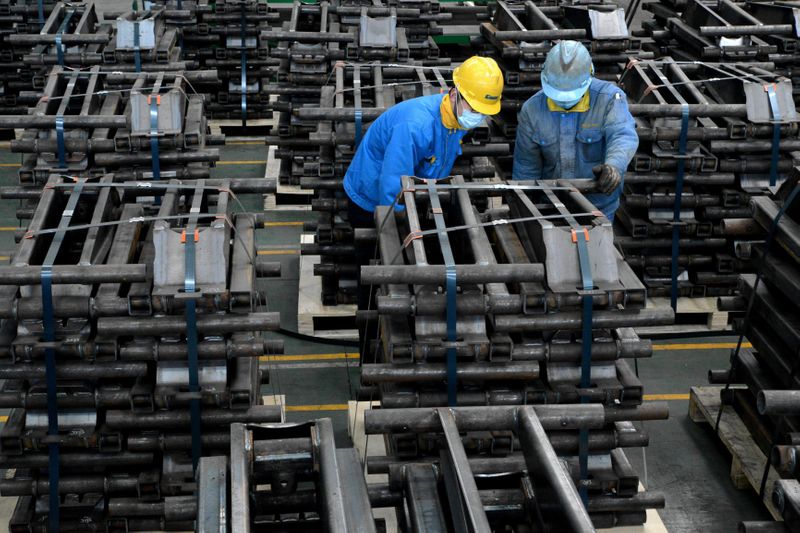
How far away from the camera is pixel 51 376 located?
5414 mm

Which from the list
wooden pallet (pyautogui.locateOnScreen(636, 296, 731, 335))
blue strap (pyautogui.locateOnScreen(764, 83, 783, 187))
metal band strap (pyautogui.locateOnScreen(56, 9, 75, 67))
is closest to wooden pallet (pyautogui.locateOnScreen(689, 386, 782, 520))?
wooden pallet (pyautogui.locateOnScreen(636, 296, 731, 335))

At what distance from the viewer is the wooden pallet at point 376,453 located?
558 cm

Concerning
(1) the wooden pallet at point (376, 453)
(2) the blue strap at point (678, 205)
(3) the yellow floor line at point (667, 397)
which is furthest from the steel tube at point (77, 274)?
(2) the blue strap at point (678, 205)

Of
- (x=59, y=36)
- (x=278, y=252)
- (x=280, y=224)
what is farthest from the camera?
(x=280, y=224)

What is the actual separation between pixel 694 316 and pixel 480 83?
357 centimetres

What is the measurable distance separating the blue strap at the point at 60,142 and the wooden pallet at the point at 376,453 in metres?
3.16

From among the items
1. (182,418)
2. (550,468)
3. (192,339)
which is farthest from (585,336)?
(182,418)

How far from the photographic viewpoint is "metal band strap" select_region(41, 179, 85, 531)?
5.33 meters

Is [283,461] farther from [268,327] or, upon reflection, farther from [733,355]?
[733,355]

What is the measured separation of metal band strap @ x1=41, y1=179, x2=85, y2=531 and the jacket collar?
137 inches

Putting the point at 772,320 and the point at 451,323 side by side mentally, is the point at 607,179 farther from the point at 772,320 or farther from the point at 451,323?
the point at 451,323

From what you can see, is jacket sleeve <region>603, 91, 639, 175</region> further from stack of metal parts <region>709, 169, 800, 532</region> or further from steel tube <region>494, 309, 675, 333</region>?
steel tube <region>494, 309, 675, 333</region>

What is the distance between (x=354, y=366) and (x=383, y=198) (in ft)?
7.04

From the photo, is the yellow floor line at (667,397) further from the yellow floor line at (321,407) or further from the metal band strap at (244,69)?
the metal band strap at (244,69)
